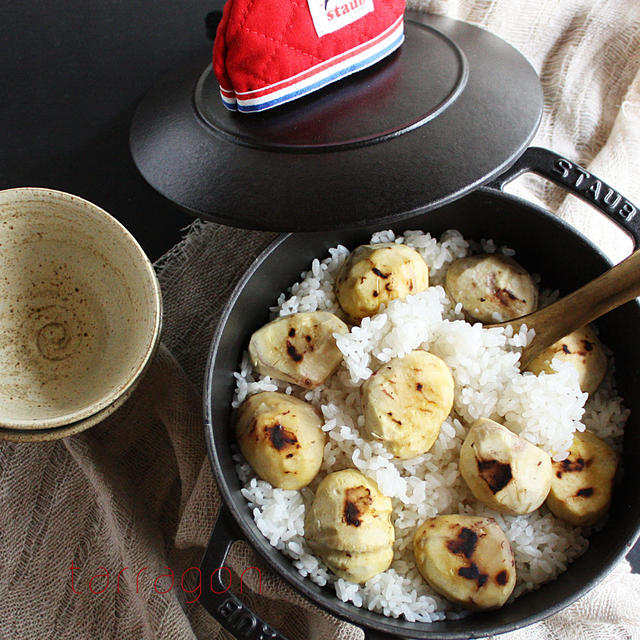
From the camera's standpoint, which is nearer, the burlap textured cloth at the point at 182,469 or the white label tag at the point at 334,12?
the white label tag at the point at 334,12

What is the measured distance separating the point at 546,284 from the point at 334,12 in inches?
28.8

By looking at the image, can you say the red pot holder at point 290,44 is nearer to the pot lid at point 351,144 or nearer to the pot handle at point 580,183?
the pot lid at point 351,144

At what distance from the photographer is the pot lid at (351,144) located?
1126 millimetres

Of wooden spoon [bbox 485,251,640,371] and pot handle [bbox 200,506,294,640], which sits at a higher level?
wooden spoon [bbox 485,251,640,371]

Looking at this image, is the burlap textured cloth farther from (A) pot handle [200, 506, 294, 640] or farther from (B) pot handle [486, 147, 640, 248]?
(B) pot handle [486, 147, 640, 248]

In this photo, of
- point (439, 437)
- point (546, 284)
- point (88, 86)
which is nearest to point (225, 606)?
point (439, 437)

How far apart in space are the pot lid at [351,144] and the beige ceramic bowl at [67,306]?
0.56 feet

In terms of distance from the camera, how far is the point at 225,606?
1.07 m

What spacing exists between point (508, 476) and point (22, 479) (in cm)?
104

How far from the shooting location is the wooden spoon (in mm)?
1132

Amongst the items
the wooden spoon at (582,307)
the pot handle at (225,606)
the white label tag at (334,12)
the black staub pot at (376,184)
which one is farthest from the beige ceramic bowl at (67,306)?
the wooden spoon at (582,307)

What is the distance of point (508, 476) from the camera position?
1.08 metres

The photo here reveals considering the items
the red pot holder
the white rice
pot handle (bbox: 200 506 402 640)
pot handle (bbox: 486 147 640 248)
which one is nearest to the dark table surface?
the red pot holder

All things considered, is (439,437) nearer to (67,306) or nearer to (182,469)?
(182,469)
